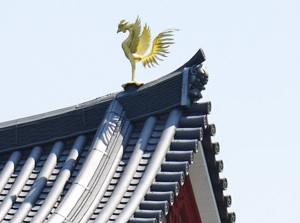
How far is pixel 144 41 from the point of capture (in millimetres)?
29438

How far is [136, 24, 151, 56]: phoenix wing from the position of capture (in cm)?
2936

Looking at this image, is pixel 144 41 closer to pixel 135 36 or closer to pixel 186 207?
pixel 135 36

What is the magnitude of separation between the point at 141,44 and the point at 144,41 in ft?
0.25

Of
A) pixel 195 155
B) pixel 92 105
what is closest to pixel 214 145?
pixel 195 155

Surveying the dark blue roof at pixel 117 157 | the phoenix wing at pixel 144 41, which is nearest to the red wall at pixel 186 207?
the dark blue roof at pixel 117 157

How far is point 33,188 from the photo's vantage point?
2838cm

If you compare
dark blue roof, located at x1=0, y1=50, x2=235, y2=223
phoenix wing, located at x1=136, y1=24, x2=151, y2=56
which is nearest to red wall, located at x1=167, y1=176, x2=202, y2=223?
dark blue roof, located at x1=0, y1=50, x2=235, y2=223

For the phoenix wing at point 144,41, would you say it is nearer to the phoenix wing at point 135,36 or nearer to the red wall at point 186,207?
the phoenix wing at point 135,36

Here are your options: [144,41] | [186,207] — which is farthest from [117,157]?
[144,41]

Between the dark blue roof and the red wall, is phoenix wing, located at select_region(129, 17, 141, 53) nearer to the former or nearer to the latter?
the dark blue roof

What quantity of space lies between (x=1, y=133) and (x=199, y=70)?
13.6 ft

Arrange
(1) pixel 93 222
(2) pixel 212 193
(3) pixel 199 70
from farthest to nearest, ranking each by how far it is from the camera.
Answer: (2) pixel 212 193 < (3) pixel 199 70 < (1) pixel 93 222

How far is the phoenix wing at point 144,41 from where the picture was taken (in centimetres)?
2936

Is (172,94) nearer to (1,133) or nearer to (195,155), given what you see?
(195,155)
